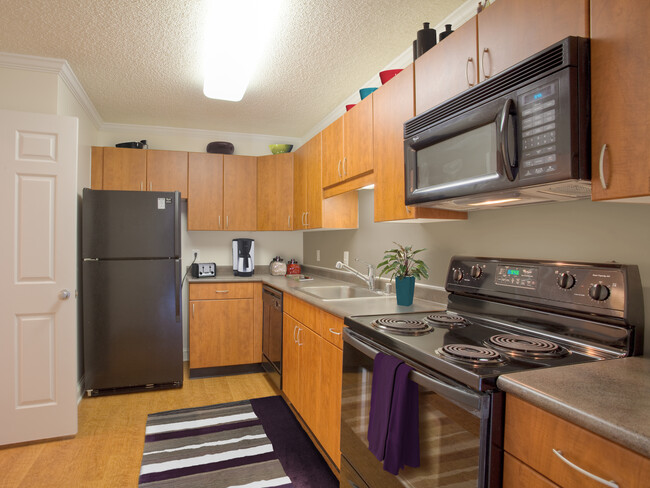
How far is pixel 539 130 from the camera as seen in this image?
114 cm

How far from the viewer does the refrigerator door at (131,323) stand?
10.5ft

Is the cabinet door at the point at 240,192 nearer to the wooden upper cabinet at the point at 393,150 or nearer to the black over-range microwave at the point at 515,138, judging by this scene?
the wooden upper cabinet at the point at 393,150

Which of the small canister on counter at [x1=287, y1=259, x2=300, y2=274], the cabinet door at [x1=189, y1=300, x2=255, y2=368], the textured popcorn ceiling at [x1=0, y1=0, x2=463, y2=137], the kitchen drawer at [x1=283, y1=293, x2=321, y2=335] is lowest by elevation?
the cabinet door at [x1=189, y1=300, x2=255, y2=368]

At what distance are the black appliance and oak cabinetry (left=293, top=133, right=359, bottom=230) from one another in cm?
150

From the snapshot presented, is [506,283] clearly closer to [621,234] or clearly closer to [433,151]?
[621,234]

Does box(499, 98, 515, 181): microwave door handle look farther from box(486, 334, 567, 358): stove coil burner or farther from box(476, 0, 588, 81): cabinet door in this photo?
box(486, 334, 567, 358): stove coil burner

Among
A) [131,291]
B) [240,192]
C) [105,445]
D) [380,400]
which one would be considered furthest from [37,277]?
[380,400]

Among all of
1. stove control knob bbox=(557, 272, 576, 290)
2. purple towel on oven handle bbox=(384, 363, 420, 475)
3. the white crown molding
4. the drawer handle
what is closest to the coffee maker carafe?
the white crown molding

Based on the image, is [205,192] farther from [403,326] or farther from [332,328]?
[403,326]

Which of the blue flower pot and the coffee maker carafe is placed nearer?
the blue flower pot

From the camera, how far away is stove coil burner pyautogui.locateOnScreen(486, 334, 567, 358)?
1.17m

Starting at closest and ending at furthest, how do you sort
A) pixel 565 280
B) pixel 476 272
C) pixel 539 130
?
1. pixel 539 130
2. pixel 565 280
3. pixel 476 272

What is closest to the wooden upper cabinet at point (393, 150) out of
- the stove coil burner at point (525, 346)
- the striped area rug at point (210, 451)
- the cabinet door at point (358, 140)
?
the cabinet door at point (358, 140)

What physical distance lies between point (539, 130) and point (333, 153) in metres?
1.81
